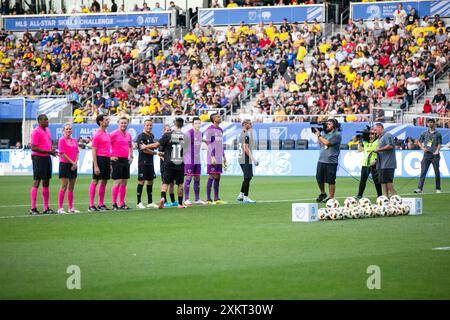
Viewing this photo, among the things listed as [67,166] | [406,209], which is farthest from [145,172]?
[406,209]

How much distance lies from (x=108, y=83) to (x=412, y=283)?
4144cm

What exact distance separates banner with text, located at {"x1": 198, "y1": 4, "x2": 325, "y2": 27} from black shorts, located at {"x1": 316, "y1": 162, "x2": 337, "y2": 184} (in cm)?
2791

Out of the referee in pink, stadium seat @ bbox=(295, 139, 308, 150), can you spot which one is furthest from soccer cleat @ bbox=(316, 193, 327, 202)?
stadium seat @ bbox=(295, 139, 308, 150)

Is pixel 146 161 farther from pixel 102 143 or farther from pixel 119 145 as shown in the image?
pixel 102 143

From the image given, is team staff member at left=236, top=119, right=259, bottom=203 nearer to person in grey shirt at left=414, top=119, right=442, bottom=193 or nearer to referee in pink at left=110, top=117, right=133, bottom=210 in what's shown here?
referee in pink at left=110, top=117, right=133, bottom=210

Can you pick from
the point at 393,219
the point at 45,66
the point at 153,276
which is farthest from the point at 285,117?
the point at 153,276

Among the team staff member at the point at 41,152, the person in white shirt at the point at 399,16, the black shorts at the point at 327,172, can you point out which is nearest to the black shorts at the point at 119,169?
the team staff member at the point at 41,152

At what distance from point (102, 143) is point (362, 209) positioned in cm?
663

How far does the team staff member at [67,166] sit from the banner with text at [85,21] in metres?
33.5

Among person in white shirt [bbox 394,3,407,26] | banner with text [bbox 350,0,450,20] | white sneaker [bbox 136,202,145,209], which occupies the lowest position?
white sneaker [bbox 136,202,145,209]

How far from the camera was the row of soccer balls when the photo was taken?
749 inches

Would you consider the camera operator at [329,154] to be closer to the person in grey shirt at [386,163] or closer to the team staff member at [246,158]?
the person in grey shirt at [386,163]

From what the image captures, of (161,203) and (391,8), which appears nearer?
(161,203)

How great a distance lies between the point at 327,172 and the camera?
22.8 meters
